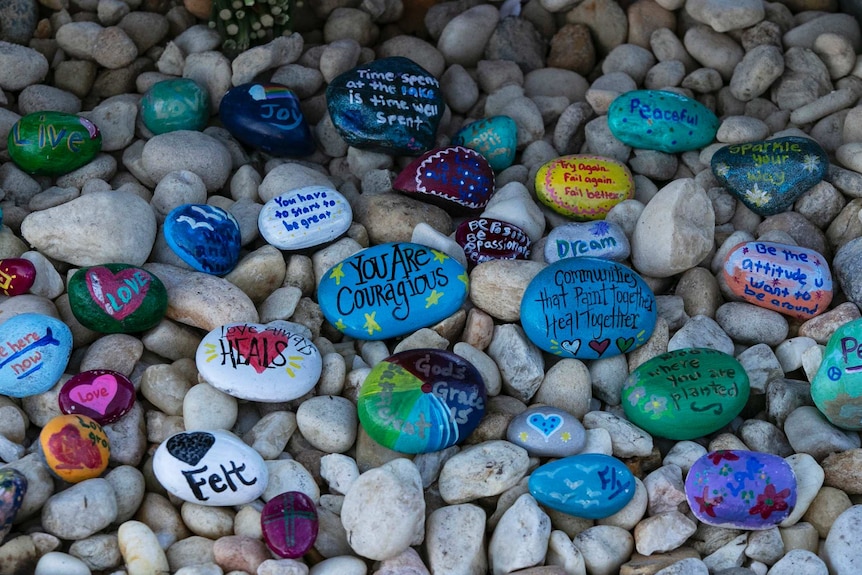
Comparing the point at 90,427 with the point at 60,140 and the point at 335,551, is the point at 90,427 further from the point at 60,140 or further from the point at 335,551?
the point at 60,140

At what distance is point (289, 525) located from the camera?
179cm

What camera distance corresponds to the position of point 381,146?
266cm

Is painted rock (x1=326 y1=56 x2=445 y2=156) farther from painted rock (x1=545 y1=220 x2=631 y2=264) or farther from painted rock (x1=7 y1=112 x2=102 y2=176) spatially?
painted rock (x1=7 y1=112 x2=102 y2=176)

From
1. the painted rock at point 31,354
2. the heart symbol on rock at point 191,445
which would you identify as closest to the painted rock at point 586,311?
the heart symbol on rock at point 191,445

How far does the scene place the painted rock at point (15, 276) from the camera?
2.15 meters

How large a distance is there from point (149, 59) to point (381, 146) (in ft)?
2.52

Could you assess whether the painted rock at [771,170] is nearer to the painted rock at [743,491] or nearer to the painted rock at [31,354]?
the painted rock at [743,491]

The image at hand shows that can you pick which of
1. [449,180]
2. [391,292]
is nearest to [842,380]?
[391,292]

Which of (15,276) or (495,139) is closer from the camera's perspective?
(15,276)

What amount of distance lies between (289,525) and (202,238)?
77 cm

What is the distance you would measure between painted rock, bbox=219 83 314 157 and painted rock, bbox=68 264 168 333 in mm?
659

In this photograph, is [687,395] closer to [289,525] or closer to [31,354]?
[289,525]

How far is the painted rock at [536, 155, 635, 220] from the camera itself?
8.39ft

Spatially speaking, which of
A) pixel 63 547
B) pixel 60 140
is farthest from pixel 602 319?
pixel 60 140
